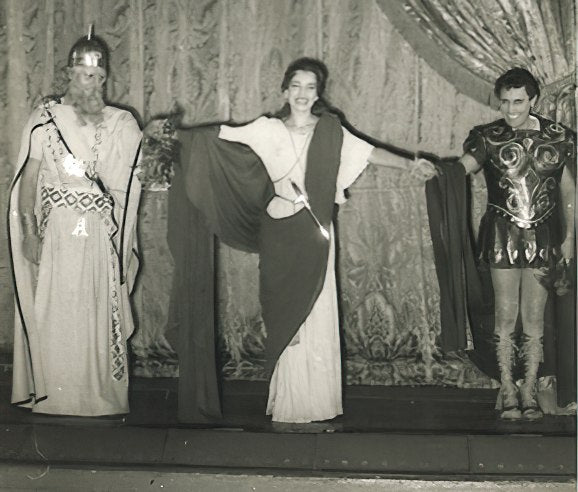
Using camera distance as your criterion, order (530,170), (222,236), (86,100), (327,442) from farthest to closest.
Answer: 1. (86,100)
2. (222,236)
3. (530,170)
4. (327,442)

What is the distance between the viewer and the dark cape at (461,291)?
5.26m

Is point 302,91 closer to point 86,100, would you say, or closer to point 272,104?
point 272,104

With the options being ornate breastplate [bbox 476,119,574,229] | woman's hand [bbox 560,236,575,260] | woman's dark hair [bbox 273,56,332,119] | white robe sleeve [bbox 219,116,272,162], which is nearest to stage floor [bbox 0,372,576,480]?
woman's hand [bbox 560,236,575,260]

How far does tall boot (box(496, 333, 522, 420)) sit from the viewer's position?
5.26 metres

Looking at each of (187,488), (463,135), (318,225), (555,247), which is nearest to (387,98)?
(463,135)

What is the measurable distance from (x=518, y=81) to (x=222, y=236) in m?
1.60

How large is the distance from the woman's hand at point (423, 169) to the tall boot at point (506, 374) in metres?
0.83

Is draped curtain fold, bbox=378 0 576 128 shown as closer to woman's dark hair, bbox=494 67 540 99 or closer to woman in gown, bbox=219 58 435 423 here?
woman's dark hair, bbox=494 67 540 99

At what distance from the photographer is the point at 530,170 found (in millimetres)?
5211

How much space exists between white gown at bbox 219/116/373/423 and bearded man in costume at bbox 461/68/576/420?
0.67 m

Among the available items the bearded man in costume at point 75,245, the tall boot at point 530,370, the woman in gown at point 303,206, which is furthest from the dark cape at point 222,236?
the tall boot at point 530,370

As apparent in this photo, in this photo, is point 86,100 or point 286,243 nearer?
point 286,243

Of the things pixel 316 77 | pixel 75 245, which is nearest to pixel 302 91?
pixel 316 77

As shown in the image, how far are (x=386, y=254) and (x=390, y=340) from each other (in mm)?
441
